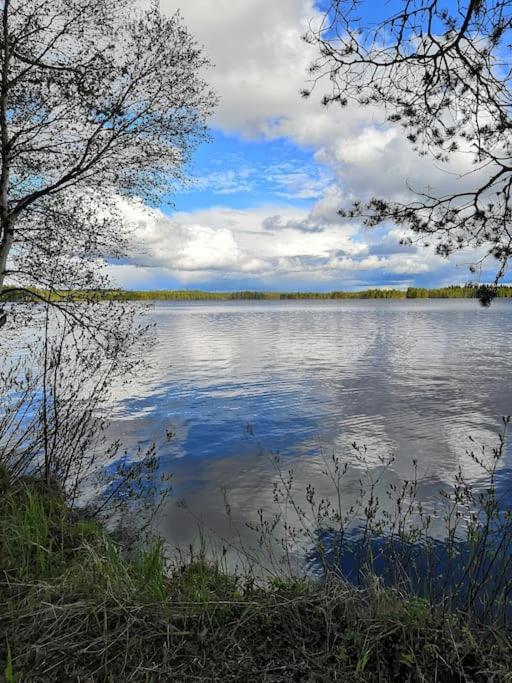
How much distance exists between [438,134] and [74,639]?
633 cm

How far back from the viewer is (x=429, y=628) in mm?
3119

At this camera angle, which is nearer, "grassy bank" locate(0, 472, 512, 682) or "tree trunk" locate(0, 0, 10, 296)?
"grassy bank" locate(0, 472, 512, 682)

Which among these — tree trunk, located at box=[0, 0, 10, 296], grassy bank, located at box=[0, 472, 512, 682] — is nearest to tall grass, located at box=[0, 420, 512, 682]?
grassy bank, located at box=[0, 472, 512, 682]

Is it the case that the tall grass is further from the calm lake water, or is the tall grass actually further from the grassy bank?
the calm lake water

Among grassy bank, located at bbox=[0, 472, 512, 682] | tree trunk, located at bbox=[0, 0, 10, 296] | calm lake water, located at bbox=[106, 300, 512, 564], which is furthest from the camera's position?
calm lake water, located at bbox=[106, 300, 512, 564]

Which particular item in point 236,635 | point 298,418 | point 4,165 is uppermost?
point 4,165

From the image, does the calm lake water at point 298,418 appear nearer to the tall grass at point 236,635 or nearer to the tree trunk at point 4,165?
the tall grass at point 236,635

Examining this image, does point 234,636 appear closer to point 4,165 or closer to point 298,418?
point 4,165

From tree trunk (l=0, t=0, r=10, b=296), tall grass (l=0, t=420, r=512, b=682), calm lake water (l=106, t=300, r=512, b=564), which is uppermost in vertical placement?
tree trunk (l=0, t=0, r=10, b=296)

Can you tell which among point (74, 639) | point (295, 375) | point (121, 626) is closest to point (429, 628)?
point (121, 626)

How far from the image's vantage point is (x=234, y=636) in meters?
3.24

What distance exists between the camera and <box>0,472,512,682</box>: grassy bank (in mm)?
2922

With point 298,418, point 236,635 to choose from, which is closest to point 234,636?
point 236,635

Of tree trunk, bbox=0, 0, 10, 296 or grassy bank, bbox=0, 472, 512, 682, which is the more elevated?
tree trunk, bbox=0, 0, 10, 296
